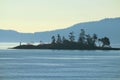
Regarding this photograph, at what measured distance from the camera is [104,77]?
77938 millimetres

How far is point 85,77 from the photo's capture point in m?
78.5

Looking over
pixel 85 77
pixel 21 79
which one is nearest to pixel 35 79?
pixel 21 79

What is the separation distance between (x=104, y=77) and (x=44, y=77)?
882 centimetres

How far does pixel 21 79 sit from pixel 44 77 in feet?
14.2

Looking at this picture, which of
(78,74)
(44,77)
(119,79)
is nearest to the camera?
(119,79)

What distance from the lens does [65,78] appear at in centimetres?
7656

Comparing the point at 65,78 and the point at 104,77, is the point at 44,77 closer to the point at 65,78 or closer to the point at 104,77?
the point at 65,78

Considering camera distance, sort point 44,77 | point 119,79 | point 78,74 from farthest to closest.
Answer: point 78,74 < point 44,77 < point 119,79

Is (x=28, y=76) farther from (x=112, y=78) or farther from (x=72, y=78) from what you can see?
(x=112, y=78)

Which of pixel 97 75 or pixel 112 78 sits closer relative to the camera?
pixel 112 78

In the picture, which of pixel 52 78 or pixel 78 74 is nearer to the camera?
pixel 52 78

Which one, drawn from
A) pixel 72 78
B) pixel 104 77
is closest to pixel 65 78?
pixel 72 78

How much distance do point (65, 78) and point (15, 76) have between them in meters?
8.38

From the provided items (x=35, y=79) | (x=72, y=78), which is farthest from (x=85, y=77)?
(x=35, y=79)
